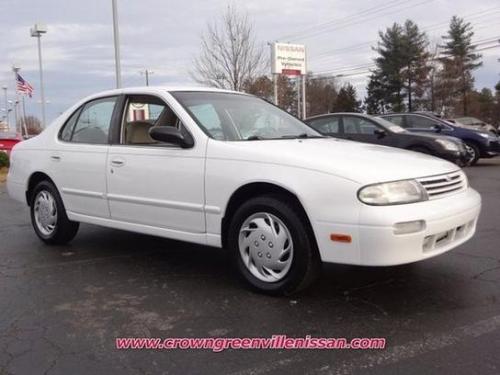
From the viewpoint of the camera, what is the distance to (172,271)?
16.5 ft

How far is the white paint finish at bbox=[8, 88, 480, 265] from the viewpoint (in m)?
3.71

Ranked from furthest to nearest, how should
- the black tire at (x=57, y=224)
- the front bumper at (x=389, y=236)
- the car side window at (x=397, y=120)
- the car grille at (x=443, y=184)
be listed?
the car side window at (x=397, y=120) < the black tire at (x=57, y=224) < the car grille at (x=443, y=184) < the front bumper at (x=389, y=236)

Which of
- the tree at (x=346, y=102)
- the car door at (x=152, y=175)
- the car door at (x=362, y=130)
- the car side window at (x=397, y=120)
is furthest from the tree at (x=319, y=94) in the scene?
the car door at (x=152, y=175)

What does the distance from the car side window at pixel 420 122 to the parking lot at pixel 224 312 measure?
29.8 feet

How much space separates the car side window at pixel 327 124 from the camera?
1233 cm

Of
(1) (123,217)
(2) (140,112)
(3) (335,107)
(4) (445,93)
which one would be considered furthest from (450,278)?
(3) (335,107)

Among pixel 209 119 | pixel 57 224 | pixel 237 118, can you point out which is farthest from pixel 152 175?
pixel 57 224

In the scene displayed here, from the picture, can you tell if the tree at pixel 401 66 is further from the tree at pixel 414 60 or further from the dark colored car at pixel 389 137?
the dark colored car at pixel 389 137

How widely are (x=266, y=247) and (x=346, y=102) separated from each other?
74.2 meters

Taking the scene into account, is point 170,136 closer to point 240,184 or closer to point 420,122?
point 240,184

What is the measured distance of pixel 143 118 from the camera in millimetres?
5430

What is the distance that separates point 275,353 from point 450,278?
195 cm

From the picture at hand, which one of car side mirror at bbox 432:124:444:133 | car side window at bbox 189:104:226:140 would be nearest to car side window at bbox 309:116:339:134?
car side mirror at bbox 432:124:444:133

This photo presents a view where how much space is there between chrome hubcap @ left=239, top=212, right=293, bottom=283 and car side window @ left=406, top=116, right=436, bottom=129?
36.6 feet
